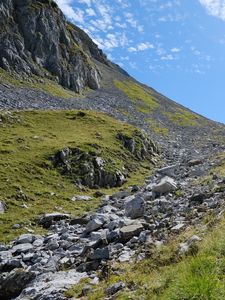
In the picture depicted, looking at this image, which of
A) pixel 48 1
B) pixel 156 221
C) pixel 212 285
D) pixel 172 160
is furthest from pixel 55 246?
pixel 48 1

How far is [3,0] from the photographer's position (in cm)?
10394

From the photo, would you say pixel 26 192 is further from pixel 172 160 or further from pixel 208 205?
pixel 172 160

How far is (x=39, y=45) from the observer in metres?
108

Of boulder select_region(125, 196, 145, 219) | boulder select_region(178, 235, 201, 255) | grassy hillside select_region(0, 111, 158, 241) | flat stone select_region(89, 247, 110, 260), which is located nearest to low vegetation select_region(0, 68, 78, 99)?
grassy hillside select_region(0, 111, 158, 241)

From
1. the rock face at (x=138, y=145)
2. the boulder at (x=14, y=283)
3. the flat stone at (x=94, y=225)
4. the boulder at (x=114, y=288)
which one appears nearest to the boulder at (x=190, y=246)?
the boulder at (x=114, y=288)

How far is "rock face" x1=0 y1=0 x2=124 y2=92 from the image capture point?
3735 inches

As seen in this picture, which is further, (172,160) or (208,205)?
(172,160)

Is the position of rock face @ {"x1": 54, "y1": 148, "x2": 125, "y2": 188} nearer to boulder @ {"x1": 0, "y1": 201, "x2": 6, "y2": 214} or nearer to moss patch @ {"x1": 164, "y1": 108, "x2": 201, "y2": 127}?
boulder @ {"x1": 0, "y1": 201, "x2": 6, "y2": 214}

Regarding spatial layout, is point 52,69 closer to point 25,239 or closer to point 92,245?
point 25,239

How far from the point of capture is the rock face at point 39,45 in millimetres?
94875

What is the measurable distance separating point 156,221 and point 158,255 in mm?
5033

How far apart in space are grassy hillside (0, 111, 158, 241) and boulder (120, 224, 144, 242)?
7741mm

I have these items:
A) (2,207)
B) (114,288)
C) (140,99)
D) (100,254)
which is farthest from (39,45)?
(114,288)

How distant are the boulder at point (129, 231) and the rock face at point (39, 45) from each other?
77.9 meters
